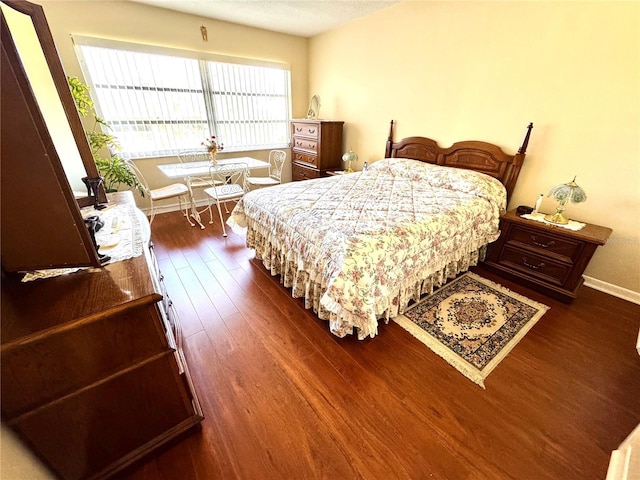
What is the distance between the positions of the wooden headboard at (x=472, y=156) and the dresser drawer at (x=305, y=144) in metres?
1.18

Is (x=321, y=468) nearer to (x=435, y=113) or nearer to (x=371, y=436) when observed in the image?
(x=371, y=436)

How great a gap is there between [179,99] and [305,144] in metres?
1.84

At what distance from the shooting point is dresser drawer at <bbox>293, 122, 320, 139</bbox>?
12.5 ft

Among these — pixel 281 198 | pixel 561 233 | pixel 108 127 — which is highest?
pixel 108 127

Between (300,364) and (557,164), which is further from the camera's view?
(557,164)

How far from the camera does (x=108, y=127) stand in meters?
3.04

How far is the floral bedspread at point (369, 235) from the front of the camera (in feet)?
4.85

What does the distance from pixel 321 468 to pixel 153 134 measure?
4053 mm

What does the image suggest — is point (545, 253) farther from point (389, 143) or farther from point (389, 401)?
point (389, 143)

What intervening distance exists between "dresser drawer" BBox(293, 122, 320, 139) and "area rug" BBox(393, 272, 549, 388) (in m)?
2.84

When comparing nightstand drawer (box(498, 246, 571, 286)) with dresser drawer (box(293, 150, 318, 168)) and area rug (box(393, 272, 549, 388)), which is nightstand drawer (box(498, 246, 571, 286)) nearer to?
area rug (box(393, 272, 549, 388))

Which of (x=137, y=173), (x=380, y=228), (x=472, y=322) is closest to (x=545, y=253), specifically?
(x=472, y=322)

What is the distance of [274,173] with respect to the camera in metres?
4.45

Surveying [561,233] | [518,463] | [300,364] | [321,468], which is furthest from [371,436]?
[561,233]
